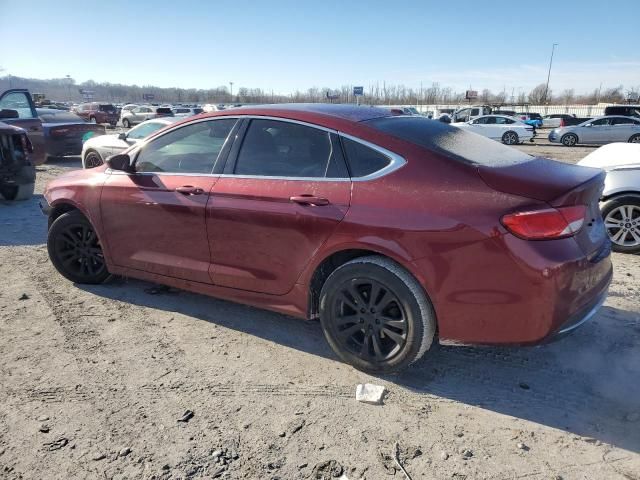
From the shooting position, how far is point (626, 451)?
2.46m

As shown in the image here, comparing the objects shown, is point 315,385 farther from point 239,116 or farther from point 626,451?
point 239,116

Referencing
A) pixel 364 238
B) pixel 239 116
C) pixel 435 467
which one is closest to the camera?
pixel 435 467

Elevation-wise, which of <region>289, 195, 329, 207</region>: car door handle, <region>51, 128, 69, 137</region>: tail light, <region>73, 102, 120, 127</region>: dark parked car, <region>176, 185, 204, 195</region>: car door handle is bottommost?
<region>73, 102, 120, 127</region>: dark parked car

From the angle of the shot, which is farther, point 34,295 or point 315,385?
point 34,295

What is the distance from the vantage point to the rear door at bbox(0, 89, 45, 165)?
1044 centimetres

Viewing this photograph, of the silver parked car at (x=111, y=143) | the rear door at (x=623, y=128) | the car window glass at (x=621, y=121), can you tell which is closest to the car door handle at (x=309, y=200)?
the silver parked car at (x=111, y=143)

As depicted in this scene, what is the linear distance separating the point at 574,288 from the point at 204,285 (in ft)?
8.36

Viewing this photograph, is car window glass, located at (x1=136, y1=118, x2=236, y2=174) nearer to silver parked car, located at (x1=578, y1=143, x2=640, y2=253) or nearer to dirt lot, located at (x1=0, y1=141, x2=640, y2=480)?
dirt lot, located at (x1=0, y1=141, x2=640, y2=480)

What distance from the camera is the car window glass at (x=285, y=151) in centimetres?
323

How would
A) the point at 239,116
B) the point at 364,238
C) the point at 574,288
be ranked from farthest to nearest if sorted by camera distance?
1. the point at 239,116
2. the point at 364,238
3. the point at 574,288

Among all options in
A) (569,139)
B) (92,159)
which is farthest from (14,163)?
(569,139)

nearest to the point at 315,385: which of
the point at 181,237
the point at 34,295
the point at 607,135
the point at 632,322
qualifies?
the point at 181,237

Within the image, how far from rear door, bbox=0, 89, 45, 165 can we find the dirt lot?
762cm

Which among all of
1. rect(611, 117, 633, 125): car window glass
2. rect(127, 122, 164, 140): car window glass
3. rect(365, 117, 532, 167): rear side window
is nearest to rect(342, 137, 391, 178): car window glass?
rect(365, 117, 532, 167): rear side window
